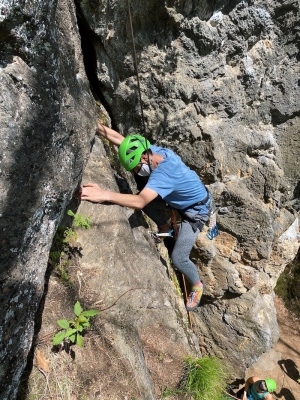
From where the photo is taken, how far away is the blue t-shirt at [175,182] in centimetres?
324

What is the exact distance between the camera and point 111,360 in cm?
278

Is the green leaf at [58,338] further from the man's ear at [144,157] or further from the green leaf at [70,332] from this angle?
the man's ear at [144,157]

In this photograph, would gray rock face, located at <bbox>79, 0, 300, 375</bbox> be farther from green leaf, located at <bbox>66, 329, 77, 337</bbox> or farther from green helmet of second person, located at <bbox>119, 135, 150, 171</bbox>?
green leaf, located at <bbox>66, 329, 77, 337</bbox>

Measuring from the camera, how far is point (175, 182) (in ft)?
11.2

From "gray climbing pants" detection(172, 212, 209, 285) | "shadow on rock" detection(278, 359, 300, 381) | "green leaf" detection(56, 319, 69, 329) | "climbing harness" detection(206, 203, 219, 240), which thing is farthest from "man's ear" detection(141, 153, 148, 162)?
"shadow on rock" detection(278, 359, 300, 381)

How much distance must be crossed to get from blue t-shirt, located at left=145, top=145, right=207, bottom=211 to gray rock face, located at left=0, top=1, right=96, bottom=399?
123cm

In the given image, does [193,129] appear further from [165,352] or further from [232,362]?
[232,362]

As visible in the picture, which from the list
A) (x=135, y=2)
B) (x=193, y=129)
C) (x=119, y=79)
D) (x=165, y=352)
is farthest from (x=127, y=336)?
(x=135, y=2)

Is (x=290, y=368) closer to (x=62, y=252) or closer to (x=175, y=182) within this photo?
(x=175, y=182)

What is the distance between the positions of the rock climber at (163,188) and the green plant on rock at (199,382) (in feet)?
3.85

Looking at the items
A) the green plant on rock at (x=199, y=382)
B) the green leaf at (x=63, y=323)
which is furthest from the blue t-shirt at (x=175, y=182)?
the green plant on rock at (x=199, y=382)

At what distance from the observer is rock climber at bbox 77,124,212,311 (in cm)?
304

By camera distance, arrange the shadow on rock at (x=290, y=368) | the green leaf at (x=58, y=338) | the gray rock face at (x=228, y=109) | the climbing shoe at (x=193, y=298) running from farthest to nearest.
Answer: the shadow on rock at (x=290, y=368) < the climbing shoe at (x=193, y=298) < the gray rock face at (x=228, y=109) < the green leaf at (x=58, y=338)

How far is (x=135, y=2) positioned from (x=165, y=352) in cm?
376
